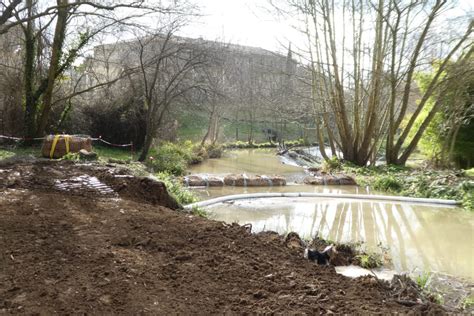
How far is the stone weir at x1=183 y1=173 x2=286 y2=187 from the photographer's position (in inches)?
422

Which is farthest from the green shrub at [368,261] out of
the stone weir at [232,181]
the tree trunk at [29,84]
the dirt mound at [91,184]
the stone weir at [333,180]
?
the tree trunk at [29,84]

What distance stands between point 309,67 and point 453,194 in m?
8.29

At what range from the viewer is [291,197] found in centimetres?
902

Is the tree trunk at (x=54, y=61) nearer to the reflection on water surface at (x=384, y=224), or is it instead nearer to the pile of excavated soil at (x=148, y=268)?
the reflection on water surface at (x=384, y=224)

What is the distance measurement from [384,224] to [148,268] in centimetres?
523

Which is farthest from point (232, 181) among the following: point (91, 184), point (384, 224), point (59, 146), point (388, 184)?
point (91, 184)

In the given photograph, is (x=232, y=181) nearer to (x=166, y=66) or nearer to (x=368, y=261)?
(x=166, y=66)

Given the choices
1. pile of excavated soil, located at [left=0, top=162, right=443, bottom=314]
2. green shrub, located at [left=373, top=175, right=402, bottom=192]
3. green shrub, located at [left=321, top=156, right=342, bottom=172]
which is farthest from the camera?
green shrub, located at [left=321, top=156, right=342, bottom=172]

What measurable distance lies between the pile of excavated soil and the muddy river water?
1.75 m

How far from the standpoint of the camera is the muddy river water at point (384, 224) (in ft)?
17.7

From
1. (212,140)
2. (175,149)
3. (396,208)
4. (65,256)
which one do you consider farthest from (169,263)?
(212,140)

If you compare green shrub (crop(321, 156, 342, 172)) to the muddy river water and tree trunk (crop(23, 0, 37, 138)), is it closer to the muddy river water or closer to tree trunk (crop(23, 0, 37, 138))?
the muddy river water

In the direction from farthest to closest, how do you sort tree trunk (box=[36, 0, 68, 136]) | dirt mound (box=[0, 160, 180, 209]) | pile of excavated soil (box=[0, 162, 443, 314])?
tree trunk (box=[36, 0, 68, 136])
dirt mound (box=[0, 160, 180, 209])
pile of excavated soil (box=[0, 162, 443, 314])

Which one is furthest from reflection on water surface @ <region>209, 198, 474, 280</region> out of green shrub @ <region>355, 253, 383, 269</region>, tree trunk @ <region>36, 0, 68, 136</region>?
tree trunk @ <region>36, 0, 68, 136</region>
